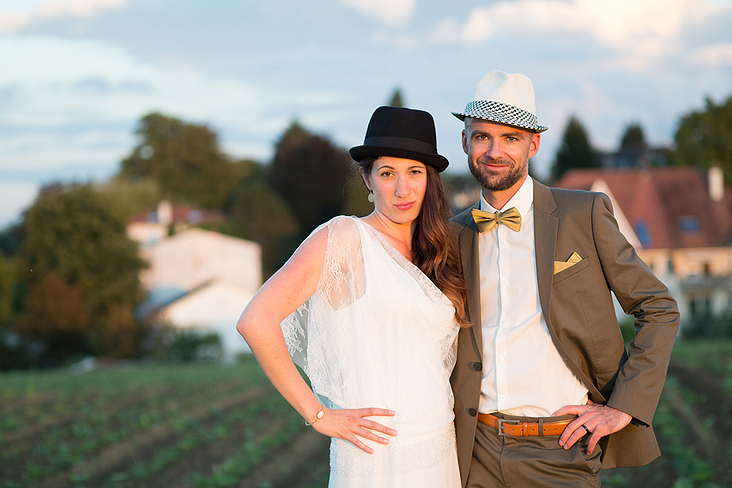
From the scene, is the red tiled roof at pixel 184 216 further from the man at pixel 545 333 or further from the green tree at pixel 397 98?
the man at pixel 545 333

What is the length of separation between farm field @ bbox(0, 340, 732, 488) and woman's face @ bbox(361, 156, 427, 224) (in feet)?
13.7

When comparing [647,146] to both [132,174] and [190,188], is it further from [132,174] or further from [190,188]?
[132,174]

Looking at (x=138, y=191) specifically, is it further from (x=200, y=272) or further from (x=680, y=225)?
(x=680, y=225)

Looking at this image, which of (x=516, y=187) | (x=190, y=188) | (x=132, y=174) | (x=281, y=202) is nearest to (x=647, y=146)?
(x=281, y=202)

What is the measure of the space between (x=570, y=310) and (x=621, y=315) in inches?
1147

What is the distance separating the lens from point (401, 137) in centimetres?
343

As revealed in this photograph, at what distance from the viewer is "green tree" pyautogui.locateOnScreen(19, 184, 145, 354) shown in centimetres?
3972

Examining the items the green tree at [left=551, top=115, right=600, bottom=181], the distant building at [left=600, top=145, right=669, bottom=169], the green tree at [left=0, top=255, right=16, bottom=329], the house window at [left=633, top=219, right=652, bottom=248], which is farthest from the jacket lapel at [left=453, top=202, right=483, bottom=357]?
the distant building at [left=600, top=145, right=669, bottom=169]

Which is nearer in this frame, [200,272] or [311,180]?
[200,272]

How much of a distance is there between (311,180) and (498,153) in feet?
155

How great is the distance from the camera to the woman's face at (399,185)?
347cm

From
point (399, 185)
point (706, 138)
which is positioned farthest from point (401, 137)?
point (706, 138)

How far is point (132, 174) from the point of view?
219 ft

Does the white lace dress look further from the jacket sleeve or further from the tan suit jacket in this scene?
the jacket sleeve
